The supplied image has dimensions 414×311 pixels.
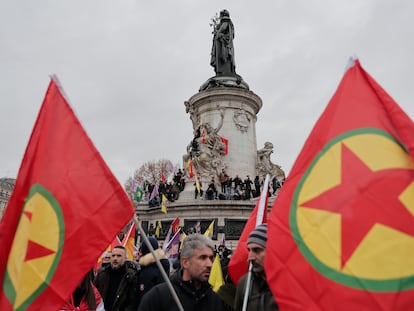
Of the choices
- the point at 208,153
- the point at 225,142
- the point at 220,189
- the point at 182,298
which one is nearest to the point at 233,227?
the point at 220,189

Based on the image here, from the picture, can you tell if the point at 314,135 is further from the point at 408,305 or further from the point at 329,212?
the point at 408,305

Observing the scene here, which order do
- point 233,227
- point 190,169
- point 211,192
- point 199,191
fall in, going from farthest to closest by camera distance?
point 190,169 < point 211,192 < point 199,191 < point 233,227

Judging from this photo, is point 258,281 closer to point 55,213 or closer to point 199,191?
point 55,213

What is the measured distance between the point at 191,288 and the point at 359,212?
1.61 meters

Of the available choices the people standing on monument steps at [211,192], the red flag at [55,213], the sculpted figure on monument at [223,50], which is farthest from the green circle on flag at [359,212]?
the sculpted figure on monument at [223,50]

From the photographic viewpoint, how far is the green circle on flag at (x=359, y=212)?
2637mm

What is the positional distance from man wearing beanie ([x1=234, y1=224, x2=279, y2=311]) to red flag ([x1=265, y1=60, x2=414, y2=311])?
0.60 m

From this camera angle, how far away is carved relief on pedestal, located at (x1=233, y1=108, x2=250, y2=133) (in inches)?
1101

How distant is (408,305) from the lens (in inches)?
98.8

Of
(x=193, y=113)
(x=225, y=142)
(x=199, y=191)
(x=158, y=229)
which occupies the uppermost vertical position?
(x=193, y=113)

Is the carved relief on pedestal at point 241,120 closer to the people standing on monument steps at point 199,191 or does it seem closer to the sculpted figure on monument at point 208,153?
the sculpted figure on monument at point 208,153

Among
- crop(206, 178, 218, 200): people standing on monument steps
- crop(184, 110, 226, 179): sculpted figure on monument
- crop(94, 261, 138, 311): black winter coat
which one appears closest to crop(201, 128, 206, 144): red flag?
crop(184, 110, 226, 179): sculpted figure on monument

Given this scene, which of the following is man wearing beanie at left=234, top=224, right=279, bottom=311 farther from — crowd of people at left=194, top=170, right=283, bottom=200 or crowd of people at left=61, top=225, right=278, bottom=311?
crowd of people at left=194, top=170, right=283, bottom=200

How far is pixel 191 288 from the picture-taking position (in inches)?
138
